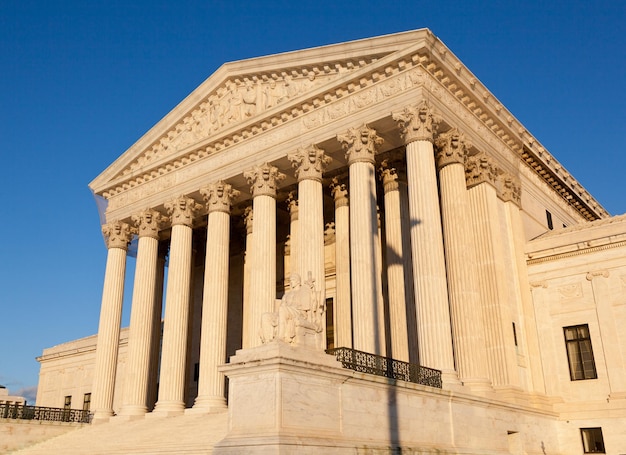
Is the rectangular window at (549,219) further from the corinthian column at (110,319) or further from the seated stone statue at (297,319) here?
the corinthian column at (110,319)

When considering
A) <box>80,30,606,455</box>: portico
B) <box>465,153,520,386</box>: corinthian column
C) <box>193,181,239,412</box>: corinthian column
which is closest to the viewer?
<box>80,30,606,455</box>: portico

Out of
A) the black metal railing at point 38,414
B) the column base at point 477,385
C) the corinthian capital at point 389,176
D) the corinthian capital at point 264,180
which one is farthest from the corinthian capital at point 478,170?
the black metal railing at point 38,414

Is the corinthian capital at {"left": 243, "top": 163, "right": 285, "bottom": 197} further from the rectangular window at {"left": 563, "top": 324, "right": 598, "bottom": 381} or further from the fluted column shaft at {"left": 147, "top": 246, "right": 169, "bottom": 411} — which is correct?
the rectangular window at {"left": 563, "top": 324, "right": 598, "bottom": 381}

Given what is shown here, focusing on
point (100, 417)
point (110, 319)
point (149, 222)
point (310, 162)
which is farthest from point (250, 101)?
point (100, 417)

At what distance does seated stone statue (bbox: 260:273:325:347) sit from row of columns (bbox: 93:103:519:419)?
1142 millimetres

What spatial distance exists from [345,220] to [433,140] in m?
7.06

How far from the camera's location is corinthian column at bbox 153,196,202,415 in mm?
31422

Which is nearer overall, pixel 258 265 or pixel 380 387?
pixel 380 387

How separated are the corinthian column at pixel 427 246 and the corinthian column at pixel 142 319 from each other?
53.8 feet

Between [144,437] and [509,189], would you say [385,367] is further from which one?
[509,189]

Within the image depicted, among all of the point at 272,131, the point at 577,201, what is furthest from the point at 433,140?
the point at 577,201

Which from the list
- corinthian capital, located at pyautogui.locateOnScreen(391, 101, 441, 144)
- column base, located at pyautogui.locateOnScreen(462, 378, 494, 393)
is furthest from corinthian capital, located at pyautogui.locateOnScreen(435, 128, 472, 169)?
column base, located at pyautogui.locateOnScreen(462, 378, 494, 393)

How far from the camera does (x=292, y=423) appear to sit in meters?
16.5

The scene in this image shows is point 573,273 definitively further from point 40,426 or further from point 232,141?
point 40,426
